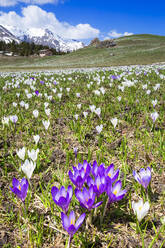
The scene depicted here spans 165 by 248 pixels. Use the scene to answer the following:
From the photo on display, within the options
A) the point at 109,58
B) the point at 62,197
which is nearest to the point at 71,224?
the point at 62,197

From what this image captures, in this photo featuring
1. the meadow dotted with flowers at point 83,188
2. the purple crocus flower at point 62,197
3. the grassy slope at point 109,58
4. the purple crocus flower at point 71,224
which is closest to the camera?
the purple crocus flower at point 71,224

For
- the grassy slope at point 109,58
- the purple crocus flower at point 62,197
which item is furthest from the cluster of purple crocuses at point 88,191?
the grassy slope at point 109,58

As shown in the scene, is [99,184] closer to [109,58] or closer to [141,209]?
[141,209]

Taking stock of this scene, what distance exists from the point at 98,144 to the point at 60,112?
5.81ft

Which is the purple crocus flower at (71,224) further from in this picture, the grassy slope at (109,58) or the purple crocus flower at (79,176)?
the grassy slope at (109,58)

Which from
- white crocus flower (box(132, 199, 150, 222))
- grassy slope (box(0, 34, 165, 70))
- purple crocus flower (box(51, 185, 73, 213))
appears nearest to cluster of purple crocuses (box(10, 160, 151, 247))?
purple crocus flower (box(51, 185, 73, 213))

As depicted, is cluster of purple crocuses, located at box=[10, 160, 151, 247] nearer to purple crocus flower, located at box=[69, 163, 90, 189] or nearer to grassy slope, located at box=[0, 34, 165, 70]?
purple crocus flower, located at box=[69, 163, 90, 189]

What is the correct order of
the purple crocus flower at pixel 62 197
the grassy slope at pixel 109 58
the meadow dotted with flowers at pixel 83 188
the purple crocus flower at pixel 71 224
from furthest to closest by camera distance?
the grassy slope at pixel 109 58, the meadow dotted with flowers at pixel 83 188, the purple crocus flower at pixel 62 197, the purple crocus flower at pixel 71 224

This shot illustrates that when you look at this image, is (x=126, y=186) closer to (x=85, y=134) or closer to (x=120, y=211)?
(x=120, y=211)

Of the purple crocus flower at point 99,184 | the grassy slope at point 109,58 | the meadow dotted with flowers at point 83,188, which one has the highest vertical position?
the grassy slope at point 109,58

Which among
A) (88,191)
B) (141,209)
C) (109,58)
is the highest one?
(109,58)

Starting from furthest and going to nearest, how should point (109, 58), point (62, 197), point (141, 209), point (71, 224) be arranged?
point (109, 58) → point (141, 209) → point (62, 197) → point (71, 224)

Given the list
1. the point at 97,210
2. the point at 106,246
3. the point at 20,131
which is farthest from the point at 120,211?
the point at 20,131

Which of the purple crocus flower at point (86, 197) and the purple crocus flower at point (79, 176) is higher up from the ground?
the purple crocus flower at point (79, 176)
